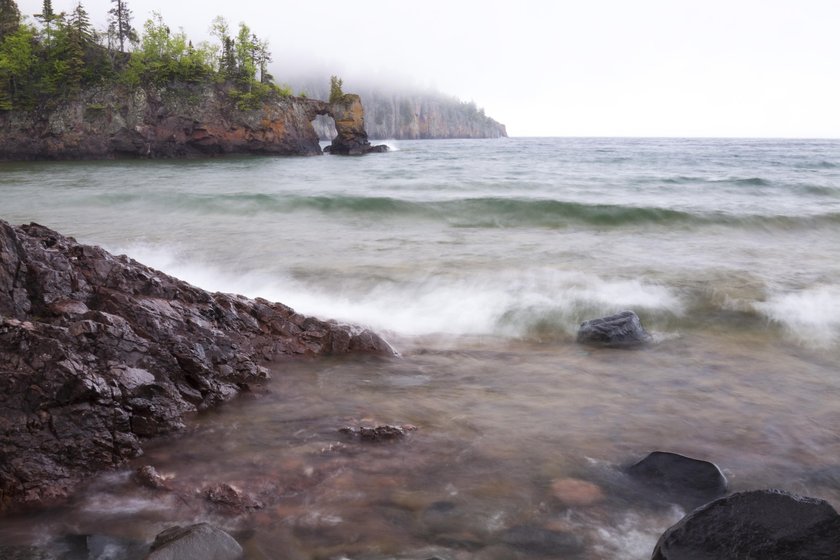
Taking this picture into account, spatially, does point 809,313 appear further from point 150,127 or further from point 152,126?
point 152,126

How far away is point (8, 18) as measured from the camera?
5528 centimetres

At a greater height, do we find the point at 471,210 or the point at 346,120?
the point at 346,120

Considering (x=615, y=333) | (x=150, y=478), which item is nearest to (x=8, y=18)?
(x=615, y=333)

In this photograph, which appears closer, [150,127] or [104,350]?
Answer: [104,350]

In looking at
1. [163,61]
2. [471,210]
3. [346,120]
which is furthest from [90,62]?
[471,210]

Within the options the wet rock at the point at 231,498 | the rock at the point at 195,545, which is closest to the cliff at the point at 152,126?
the wet rock at the point at 231,498

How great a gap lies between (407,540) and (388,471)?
0.69 m

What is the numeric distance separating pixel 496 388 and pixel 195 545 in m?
3.16

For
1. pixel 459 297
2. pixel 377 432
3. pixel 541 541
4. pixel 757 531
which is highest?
pixel 757 531

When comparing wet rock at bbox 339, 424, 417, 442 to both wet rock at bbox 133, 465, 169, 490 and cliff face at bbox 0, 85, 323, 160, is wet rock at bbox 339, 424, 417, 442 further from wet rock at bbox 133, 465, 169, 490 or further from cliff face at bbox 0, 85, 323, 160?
cliff face at bbox 0, 85, 323, 160

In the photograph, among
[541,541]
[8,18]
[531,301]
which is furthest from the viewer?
[8,18]

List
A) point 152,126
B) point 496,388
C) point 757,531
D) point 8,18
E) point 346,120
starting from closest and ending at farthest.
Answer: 1. point 757,531
2. point 496,388
3. point 152,126
4. point 8,18
5. point 346,120

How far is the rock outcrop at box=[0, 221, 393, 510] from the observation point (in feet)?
12.0

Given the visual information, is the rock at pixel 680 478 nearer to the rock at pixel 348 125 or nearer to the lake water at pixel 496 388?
the lake water at pixel 496 388
